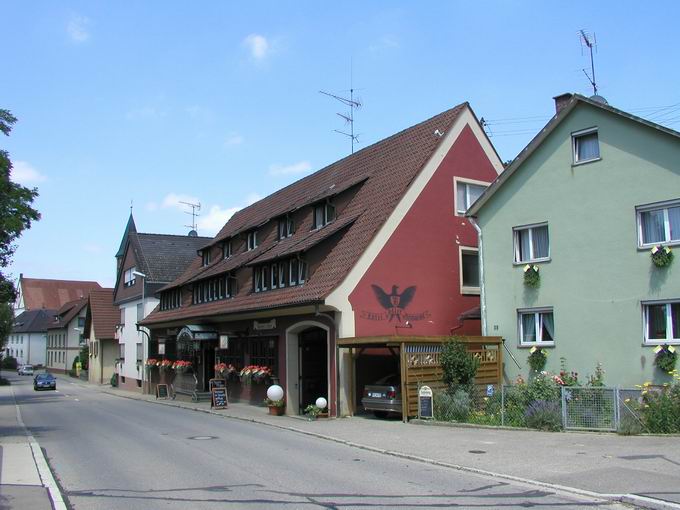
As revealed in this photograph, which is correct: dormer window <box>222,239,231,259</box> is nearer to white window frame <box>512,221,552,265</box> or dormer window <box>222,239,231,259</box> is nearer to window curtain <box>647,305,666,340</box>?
white window frame <box>512,221,552,265</box>

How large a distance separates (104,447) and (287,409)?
8.92 m

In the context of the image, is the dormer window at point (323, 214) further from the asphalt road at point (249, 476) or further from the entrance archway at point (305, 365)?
the asphalt road at point (249, 476)

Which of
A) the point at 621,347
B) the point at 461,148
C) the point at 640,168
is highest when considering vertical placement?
the point at 461,148

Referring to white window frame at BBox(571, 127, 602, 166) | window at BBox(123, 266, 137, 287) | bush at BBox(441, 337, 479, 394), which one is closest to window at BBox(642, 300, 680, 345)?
white window frame at BBox(571, 127, 602, 166)

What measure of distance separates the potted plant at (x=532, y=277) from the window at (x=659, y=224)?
11.0 ft

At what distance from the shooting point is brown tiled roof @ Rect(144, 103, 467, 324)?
2253cm

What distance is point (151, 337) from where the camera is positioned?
137 ft

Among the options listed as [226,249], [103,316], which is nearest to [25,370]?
[103,316]

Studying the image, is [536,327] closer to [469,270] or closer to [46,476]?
[469,270]

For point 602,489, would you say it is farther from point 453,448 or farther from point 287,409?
point 287,409

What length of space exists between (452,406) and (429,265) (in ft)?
22.0

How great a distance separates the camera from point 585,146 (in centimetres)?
1956

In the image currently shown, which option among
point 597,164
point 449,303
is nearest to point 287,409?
point 449,303

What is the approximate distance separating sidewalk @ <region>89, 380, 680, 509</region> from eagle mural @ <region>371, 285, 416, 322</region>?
4316mm
